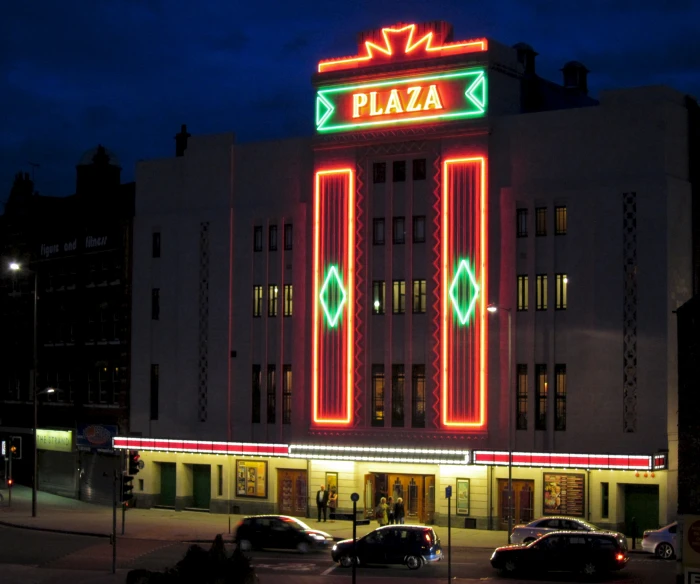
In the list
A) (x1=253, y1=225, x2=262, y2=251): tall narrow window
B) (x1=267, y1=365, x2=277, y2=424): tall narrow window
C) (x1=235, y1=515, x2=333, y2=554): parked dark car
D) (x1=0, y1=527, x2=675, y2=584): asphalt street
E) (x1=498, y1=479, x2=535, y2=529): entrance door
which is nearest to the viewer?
(x1=0, y1=527, x2=675, y2=584): asphalt street

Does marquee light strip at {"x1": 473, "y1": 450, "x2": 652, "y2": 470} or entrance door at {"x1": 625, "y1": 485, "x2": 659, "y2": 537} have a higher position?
marquee light strip at {"x1": 473, "y1": 450, "x2": 652, "y2": 470}

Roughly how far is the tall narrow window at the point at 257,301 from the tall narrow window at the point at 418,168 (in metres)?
10.1

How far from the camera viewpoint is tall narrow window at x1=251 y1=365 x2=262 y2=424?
206 feet

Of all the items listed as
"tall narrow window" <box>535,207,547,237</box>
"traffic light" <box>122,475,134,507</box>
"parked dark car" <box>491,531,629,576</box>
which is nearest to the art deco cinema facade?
"tall narrow window" <box>535,207,547,237</box>

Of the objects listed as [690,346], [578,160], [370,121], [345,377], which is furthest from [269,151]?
[690,346]

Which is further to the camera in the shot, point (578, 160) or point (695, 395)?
point (578, 160)

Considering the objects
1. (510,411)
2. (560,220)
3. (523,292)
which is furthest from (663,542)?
(560,220)

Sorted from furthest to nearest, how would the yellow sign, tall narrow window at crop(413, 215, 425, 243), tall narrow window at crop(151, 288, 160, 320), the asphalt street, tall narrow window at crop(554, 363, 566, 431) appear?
the yellow sign, tall narrow window at crop(151, 288, 160, 320), tall narrow window at crop(413, 215, 425, 243), tall narrow window at crop(554, 363, 566, 431), the asphalt street

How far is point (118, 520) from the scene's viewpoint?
6141 centimetres

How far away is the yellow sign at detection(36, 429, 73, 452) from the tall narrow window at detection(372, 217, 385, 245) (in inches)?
940

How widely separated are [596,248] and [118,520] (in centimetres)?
2563

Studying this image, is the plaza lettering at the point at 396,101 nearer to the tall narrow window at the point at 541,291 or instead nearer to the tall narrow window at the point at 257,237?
the tall narrow window at the point at 257,237

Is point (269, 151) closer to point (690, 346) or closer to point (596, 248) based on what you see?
point (596, 248)

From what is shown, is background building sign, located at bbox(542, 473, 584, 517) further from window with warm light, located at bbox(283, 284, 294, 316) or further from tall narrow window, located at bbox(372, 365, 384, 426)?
window with warm light, located at bbox(283, 284, 294, 316)
